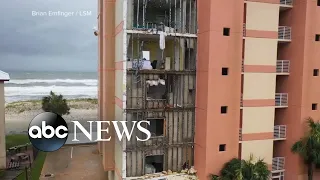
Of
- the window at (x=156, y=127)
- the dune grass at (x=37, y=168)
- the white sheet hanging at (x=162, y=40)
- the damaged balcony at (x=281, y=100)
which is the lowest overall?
the dune grass at (x=37, y=168)

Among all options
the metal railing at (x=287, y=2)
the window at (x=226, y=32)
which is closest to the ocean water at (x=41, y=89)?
the window at (x=226, y=32)

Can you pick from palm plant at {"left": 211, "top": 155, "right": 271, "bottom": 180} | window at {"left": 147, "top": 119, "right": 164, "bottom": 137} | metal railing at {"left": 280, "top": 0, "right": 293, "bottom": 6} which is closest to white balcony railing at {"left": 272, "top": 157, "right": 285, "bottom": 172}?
palm plant at {"left": 211, "top": 155, "right": 271, "bottom": 180}

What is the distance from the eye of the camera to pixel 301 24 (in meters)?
14.4

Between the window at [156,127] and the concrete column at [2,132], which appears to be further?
the concrete column at [2,132]

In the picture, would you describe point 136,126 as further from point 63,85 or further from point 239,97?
point 63,85

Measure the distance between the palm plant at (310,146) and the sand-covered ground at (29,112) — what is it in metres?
28.8

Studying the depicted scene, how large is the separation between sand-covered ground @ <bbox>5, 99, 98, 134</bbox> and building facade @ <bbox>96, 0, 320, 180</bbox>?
23.4 metres

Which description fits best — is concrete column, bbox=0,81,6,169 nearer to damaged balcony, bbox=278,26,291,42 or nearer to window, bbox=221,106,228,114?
window, bbox=221,106,228,114

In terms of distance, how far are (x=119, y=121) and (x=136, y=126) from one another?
105 centimetres

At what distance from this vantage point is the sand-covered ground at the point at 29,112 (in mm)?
35350

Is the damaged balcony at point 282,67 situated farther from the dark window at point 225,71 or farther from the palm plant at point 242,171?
the palm plant at point 242,171

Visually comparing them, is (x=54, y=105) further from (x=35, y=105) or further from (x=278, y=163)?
(x=35, y=105)

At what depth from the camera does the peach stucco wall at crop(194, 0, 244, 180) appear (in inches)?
493

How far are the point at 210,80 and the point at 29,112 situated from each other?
131 feet
